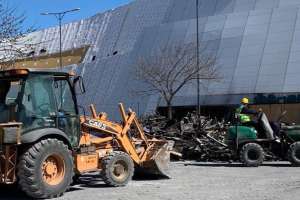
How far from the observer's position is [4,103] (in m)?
11.8

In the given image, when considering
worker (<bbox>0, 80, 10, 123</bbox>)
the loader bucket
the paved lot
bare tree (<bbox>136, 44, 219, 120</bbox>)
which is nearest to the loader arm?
the loader bucket

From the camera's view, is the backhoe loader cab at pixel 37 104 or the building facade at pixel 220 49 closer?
the backhoe loader cab at pixel 37 104

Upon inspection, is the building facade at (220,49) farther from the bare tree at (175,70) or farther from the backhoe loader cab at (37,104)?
the backhoe loader cab at (37,104)

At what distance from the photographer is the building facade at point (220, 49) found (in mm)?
38062

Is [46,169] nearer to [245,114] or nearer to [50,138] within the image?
[50,138]

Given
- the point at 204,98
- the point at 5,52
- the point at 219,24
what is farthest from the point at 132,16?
the point at 5,52

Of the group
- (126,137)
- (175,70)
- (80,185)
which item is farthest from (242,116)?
(175,70)

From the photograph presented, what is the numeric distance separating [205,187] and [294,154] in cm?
617

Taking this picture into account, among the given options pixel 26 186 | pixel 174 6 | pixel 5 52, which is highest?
pixel 174 6

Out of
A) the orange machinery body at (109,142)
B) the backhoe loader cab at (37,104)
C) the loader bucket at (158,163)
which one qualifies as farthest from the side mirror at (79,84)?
the loader bucket at (158,163)

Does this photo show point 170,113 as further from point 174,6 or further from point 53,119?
point 53,119

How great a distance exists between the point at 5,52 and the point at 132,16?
42879 millimetres

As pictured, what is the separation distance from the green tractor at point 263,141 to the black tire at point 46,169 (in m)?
8.39

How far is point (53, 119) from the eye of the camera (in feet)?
39.1
